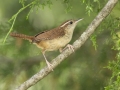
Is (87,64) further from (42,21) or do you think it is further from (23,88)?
(23,88)

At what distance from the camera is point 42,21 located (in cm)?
A: 501

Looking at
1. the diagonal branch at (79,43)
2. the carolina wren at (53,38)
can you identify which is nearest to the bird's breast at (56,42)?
the carolina wren at (53,38)

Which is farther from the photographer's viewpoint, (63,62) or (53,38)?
(63,62)

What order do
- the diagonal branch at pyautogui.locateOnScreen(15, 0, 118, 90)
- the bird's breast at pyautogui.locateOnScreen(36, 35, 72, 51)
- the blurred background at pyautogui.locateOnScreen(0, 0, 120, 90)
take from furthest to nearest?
1. the blurred background at pyautogui.locateOnScreen(0, 0, 120, 90)
2. the bird's breast at pyautogui.locateOnScreen(36, 35, 72, 51)
3. the diagonal branch at pyautogui.locateOnScreen(15, 0, 118, 90)

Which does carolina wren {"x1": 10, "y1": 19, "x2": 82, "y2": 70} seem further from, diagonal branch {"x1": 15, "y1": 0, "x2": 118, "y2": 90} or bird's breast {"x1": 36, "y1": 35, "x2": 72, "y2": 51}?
diagonal branch {"x1": 15, "y1": 0, "x2": 118, "y2": 90}

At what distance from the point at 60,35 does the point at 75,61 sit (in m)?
0.73

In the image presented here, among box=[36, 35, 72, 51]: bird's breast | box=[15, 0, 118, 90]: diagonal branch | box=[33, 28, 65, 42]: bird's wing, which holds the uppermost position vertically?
box=[33, 28, 65, 42]: bird's wing

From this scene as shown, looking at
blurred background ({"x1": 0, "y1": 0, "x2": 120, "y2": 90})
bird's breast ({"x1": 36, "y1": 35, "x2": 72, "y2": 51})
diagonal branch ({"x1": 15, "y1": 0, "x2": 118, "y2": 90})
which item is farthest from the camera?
blurred background ({"x1": 0, "y1": 0, "x2": 120, "y2": 90})

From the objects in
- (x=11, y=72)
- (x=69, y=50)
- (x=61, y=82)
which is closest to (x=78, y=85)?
(x=61, y=82)

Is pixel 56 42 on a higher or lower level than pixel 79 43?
higher

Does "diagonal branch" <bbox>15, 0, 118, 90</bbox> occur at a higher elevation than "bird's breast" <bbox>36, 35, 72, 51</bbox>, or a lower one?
lower

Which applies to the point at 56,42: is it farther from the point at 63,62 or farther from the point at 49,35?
the point at 63,62

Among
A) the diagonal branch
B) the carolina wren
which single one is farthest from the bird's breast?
the diagonal branch

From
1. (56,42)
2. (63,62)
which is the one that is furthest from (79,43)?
(63,62)
